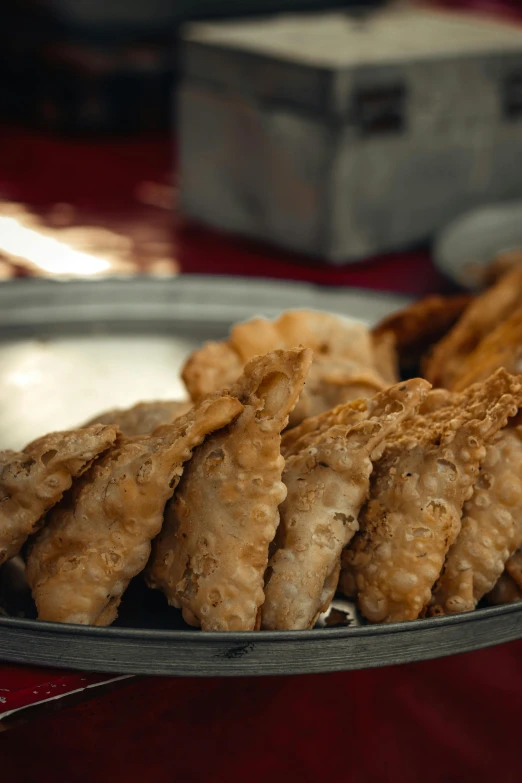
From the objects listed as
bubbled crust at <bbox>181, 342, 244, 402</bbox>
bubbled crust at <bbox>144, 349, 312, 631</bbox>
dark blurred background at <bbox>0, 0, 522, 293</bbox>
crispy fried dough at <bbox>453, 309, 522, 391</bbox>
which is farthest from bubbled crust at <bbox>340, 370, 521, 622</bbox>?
dark blurred background at <bbox>0, 0, 522, 293</bbox>

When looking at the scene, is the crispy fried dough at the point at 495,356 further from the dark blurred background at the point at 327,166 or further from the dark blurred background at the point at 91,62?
the dark blurred background at the point at 91,62

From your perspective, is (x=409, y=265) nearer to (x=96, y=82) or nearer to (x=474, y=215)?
(x=474, y=215)

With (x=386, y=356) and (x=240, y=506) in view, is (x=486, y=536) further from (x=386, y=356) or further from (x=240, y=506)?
(x=386, y=356)

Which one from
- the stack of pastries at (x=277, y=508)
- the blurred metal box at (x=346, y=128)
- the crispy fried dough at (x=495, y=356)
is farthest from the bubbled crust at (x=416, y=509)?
the blurred metal box at (x=346, y=128)

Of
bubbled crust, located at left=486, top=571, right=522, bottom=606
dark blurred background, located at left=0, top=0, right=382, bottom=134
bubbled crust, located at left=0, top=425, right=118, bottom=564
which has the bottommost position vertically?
bubbled crust, located at left=486, top=571, right=522, bottom=606

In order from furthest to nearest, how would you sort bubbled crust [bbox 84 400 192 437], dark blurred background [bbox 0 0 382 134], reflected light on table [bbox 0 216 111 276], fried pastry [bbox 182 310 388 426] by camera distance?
1. dark blurred background [bbox 0 0 382 134]
2. reflected light on table [bbox 0 216 111 276]
3. fried pastry [bbox 182 310 388 426]
4. bubbled crust [bbox 84 400 192 437]

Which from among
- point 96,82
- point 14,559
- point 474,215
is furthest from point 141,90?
point 14,559

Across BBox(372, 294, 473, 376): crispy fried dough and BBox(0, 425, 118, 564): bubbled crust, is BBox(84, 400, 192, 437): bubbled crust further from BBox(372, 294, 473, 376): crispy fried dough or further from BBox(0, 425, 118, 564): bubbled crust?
BBox(372, 294, 473, 376): crispy fried dough
